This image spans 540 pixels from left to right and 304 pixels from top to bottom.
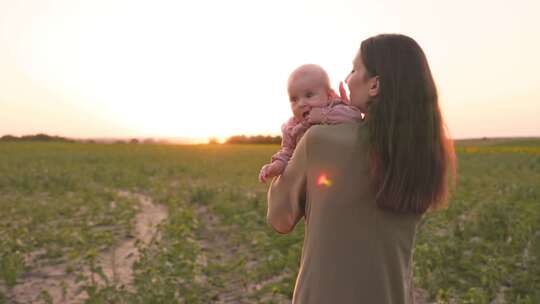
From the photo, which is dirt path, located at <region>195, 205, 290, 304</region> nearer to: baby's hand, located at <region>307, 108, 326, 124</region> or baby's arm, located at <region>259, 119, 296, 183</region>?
baby's arm, located at <region>259, 119, 296, 183</region>

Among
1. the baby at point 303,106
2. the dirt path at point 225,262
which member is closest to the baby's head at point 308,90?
the baby at point 303,106

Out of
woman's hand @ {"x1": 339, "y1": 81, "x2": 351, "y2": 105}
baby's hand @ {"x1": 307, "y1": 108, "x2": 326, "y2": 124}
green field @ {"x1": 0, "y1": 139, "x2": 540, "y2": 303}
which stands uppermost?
woman's hand @ {"x1": 339, "y1": 81, "x2": 351, "y2": 105}

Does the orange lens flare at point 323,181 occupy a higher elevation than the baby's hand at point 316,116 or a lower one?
lower

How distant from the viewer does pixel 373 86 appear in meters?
1.46

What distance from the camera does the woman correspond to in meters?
1.41

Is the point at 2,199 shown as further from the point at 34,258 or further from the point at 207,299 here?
the point at 207,299

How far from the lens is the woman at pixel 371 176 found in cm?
141

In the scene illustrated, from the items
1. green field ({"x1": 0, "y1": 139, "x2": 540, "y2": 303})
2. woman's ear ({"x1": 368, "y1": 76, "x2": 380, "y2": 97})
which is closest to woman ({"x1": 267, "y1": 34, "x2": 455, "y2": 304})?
woman's ear ({"x1": 368, "y1": 76, "x2": 380, "y2": 97})

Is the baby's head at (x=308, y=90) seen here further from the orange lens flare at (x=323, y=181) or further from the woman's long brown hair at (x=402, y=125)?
the orange lens flare at (x=323, y=181)

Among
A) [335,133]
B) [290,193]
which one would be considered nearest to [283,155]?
[290,193]

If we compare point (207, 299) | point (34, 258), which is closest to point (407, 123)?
point (207, 299)

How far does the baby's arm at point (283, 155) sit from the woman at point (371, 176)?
2.9 inches

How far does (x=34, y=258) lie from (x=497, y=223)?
21.8 ft

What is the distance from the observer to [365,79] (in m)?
1.48
